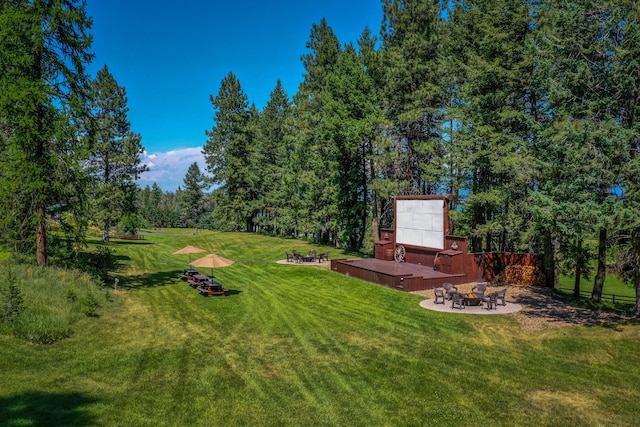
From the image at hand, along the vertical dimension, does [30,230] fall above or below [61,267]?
above

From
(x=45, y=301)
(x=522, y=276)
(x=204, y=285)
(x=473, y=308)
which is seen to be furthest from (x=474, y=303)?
(x=45, y=301)

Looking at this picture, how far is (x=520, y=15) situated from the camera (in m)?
24.2

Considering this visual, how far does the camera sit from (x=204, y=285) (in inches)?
826

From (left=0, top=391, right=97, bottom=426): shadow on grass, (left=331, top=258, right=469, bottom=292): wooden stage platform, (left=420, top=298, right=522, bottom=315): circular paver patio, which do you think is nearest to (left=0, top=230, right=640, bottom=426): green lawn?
(left=0, top=391, right=97, bottom=426): shadow on grass

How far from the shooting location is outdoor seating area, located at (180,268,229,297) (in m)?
20.2

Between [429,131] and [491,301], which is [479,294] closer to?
[491,301]

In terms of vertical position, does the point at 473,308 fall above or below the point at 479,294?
below

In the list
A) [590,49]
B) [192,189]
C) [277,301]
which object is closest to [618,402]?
[590,49]

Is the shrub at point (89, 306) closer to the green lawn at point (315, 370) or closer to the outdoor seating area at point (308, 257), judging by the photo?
the green lawn at point (315, 370)

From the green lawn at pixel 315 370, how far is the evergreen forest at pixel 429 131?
5.22 m

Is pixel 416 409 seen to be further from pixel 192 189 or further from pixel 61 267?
pixel 192 189

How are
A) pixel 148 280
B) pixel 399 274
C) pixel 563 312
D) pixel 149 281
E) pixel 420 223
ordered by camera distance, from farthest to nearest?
pixel 420 223
pixel 148 280
pixel 149 281
pixel 399 274
pixel 563 312

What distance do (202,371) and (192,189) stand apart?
97.6 metres

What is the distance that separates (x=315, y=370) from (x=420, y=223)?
1689cm
